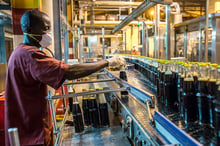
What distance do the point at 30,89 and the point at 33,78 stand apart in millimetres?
88

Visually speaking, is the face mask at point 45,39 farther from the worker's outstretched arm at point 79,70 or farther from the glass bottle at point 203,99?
the glass bottle at point 203,99

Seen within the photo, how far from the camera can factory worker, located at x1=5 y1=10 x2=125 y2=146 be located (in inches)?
39.7

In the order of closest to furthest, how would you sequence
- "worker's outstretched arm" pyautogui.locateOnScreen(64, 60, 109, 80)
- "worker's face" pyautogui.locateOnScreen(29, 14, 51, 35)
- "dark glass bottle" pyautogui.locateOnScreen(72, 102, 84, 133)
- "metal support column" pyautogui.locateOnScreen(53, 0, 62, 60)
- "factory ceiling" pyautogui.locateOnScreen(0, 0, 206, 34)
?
"worker's outstretched arm" pyautogui.locateOnScreen(64, 60, 109, 80)
"worker's face" pyautogui.locateOnScreen(29, 14, 51, 35)
"dark glass bottle" pyautogui.locateOnScreen(72, 102, 84, 133)
"factory ceiling" pyautogui.locateOnScreen(0, 0, 206, 34)
"metal support column" pyautogui.locateOnScreen(53, 0, 62, 60)

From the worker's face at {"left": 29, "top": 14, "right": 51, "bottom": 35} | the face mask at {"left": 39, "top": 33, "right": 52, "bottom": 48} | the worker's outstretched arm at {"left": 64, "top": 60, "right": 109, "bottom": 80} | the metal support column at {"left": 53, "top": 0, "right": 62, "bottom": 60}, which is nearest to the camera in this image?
the worker's outstretched arm at {"left": 64, "top": 60, "right": 109, "bottom": 80}

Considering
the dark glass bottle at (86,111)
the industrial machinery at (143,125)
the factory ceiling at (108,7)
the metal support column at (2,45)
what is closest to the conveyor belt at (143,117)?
the industrial machinery at (143,125)

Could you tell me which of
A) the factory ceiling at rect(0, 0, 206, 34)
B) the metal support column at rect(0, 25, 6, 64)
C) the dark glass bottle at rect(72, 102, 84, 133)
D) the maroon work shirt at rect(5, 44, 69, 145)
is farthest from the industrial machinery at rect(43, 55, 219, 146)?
the metal support column at rect(0, 25, 6, 64)

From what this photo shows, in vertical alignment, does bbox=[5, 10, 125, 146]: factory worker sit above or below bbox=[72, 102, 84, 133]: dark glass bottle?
above

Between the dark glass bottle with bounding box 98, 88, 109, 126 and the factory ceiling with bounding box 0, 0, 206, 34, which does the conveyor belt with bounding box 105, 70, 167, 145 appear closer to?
the dark glass bottle with bounding box 98, 88, 109, 126

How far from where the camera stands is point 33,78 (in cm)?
108

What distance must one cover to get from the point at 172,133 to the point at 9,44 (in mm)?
3266

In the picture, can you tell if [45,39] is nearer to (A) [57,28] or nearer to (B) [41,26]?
(B) [41,26]

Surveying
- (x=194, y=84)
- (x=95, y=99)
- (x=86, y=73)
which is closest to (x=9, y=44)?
(x=95, y=99)

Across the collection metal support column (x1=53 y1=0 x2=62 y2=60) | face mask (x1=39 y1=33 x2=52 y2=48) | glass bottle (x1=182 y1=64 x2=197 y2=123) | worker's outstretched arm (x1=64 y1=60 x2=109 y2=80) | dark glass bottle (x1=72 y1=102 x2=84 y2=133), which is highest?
metal support column (x1=53 y1=0 x2=62 y2=60)

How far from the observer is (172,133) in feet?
2.37
